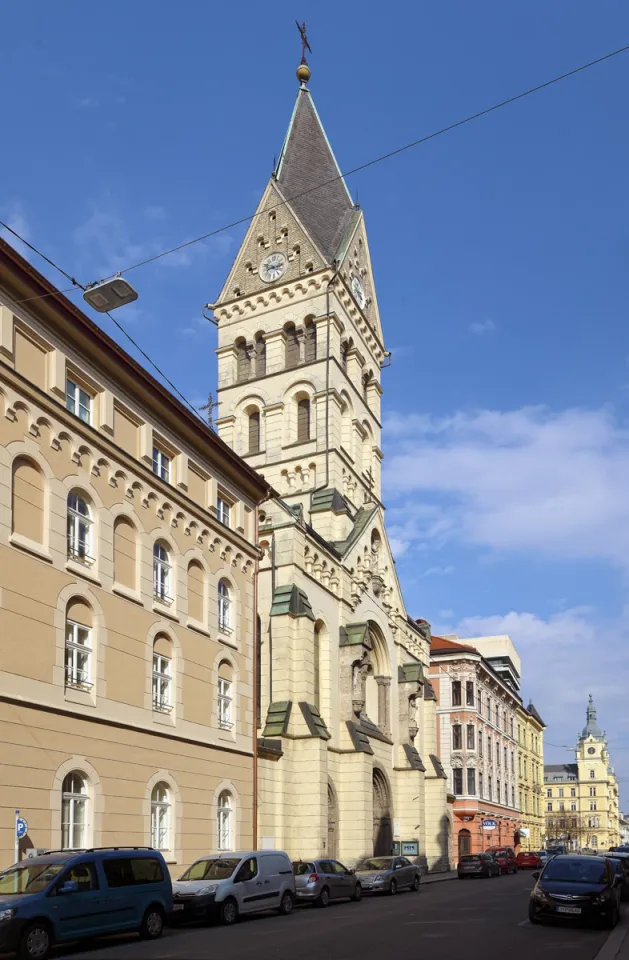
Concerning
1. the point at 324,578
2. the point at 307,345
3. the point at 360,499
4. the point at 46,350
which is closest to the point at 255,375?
the point at 307,345

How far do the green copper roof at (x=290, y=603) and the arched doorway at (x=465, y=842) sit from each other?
38.3 m

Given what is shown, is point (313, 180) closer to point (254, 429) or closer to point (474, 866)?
point (254, 429)

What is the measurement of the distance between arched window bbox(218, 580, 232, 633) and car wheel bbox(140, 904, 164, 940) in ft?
40.6

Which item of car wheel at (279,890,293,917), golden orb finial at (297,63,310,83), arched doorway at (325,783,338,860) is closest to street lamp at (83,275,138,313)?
car wheel at (279,890,293,917)

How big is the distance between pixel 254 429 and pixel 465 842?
115 feet

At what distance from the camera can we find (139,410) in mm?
26891

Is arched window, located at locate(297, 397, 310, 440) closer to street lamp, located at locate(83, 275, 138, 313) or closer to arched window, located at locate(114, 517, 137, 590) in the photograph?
arched window, located at locate(114, 517, 137, 590)

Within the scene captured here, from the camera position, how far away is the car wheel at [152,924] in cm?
1827

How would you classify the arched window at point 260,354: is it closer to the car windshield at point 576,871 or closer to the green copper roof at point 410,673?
the green copper roof at point 410,673

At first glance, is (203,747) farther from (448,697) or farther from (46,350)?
(448,697)

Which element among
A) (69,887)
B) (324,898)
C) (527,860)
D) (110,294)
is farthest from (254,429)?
(69,887)

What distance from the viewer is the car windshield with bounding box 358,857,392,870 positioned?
34.1 m

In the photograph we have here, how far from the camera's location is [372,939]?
1770 centimetres

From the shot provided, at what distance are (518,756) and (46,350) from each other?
270 ft
